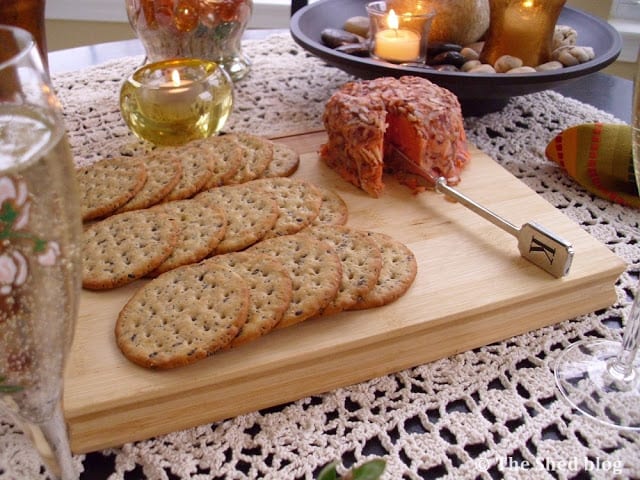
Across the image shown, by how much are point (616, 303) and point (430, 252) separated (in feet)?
0.94

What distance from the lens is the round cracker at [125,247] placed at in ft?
3.06

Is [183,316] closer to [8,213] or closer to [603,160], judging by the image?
[8,213]

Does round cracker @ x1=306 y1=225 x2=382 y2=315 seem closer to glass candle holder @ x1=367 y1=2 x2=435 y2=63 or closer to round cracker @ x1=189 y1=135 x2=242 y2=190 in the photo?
round cracker @ x1=189 y1=135 x2=242 y2=190

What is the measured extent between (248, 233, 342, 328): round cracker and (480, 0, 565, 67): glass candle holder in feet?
2.57

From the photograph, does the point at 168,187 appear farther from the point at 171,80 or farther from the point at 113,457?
the point at 113,457

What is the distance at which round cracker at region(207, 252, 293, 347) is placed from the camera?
2.72 ft

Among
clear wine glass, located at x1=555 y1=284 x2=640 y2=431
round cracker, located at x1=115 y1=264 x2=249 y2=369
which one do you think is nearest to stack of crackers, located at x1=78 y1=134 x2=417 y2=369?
round cracker, located at x1=115 y1=264 x2=249 y2=369

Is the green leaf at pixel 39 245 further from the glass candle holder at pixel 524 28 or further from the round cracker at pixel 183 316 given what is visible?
the glass candle holder at pixel 524 28

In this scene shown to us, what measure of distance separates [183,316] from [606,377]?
0.55m

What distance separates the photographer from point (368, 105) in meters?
1.20

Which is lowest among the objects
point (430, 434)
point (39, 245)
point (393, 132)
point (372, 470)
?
point (430, 434)

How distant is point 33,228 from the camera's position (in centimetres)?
44

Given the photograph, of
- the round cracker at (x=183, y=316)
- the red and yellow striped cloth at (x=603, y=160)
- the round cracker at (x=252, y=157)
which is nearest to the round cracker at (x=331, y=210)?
the round cracker at (x=252, y=157)

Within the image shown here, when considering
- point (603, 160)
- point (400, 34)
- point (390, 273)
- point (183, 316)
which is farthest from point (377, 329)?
point (400, 34)
